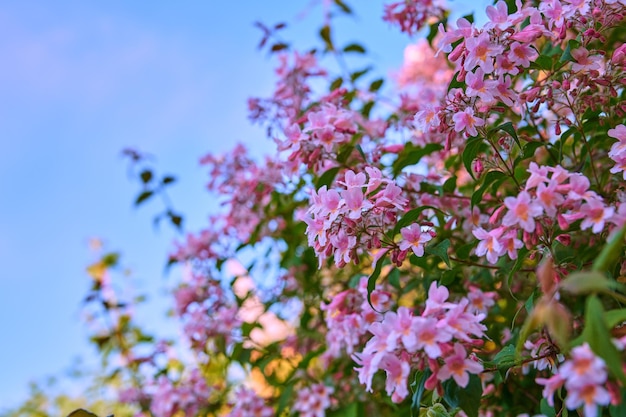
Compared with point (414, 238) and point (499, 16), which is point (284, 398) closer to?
point (414, 238)

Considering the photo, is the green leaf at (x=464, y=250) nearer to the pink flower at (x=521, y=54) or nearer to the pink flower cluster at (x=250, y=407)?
the pink flower at (x=521, y=54)

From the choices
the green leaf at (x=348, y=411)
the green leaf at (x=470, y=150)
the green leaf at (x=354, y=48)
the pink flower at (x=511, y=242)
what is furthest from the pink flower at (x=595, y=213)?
the green leaf at (x=354, y=48)

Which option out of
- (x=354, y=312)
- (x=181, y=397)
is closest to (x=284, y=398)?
(x=354, y=312)

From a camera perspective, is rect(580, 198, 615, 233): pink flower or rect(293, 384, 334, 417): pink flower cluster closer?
rect(580, 198, 615, 233): pink flower

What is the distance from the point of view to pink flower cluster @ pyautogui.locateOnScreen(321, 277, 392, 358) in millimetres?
1469

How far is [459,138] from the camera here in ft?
5.50

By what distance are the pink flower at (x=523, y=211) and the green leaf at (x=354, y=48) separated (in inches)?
55.9

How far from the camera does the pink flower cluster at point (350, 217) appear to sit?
113cm

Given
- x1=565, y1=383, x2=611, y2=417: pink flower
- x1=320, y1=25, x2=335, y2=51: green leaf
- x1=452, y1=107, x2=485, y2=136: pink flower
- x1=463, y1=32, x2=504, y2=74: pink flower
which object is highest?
x1=320, y1=25, x2=335, y2=51: green leaf

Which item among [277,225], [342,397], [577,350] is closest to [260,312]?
[277,225]

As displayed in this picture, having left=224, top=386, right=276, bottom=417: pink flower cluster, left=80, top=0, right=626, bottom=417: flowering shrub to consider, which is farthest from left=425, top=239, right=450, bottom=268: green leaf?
left=224, top=386, right=276, bottom=417: pink flower cluster

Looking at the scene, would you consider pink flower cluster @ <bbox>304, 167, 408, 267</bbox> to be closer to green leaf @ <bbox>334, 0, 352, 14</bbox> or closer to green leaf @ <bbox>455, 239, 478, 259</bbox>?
green leaf @ <bbox>455, 239, 478, 259</bbox>

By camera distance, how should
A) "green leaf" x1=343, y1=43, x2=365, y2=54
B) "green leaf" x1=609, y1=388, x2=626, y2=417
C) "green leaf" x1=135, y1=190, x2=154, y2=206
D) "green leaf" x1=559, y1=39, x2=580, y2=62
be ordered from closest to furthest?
1. "green leaf" x1=609, y1=388, x2=626, y2=417
2. "green leaf" x1=559, y1=39, x2=580, y2=62
3. "green leaf" x1=343, y1=43, x2=365, y2=54
4. "green leaf" x1=135, y1=190, x2=154, y2=206

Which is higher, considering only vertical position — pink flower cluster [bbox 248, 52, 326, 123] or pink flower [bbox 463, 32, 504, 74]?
pink flower cluster [bbox 248, 52, 326, 123]
